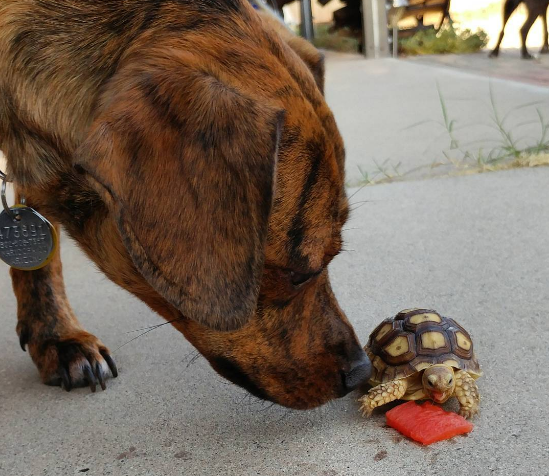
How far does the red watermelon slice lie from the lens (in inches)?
87.4

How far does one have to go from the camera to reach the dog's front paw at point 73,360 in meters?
2.80

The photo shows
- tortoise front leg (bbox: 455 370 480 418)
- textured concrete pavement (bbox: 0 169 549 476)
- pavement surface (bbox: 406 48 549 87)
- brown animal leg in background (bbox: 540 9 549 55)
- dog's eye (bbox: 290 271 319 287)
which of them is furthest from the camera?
brown animal leg in background (bbox: 540 9 549 55)

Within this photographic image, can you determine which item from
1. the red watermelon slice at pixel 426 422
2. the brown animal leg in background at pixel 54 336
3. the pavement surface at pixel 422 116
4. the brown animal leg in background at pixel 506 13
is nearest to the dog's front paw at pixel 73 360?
the brown animal leg in background at pixel 54 336

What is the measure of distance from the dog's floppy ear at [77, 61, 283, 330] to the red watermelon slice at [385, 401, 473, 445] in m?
0.84

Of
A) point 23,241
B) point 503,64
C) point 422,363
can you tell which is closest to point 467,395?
point 422,363

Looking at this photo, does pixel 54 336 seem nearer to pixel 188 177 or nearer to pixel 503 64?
pixel 188 177

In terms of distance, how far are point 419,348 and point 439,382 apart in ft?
0.63

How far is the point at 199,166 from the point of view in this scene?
1709 millimetres

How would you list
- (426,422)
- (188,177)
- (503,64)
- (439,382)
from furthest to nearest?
(503,64)
(439,382)
(426,422)
(188,177)

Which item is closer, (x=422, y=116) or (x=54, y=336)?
(x=54, y=336)

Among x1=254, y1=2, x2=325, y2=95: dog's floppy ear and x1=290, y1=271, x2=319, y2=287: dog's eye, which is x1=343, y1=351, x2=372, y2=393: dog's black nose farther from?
x1=254, y1=2, x2=325, y2=95: dog's floppy ear

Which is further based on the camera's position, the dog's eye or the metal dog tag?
the metal dog tag

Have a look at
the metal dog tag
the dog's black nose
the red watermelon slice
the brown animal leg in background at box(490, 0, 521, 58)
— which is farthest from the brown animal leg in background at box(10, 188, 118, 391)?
the brown animal leg in background at box(490, 0, 521, 58)

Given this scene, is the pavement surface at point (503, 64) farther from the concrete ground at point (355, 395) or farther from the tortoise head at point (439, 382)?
the tortoise head at point (439, 382)
